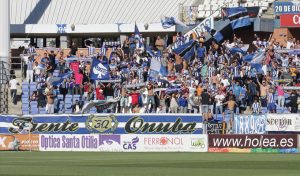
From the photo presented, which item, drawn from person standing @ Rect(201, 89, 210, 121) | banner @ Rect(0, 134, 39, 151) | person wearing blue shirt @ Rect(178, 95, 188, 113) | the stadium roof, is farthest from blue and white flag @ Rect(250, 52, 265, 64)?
the stadium roof

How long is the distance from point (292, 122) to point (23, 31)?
805 inches

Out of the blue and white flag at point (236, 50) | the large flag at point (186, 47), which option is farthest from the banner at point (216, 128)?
the large flag at point (186, 47)

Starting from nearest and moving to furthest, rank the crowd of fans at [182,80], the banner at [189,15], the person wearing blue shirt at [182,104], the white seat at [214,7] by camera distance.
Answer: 1. the crowd of fans at [182,80]
2. the person wearing blue shirt at [182,104]
3. the white seat at [214,7]
4. the banner at [189,15]

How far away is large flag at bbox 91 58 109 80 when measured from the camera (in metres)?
41.5

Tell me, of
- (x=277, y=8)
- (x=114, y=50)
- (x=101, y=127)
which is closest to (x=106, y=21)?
(x=114, y=50)

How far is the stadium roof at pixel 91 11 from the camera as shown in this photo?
5228 centimetres

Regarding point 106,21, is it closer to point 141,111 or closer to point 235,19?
point 235,19

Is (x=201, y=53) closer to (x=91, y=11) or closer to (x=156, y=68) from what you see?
(x=156, y=68)

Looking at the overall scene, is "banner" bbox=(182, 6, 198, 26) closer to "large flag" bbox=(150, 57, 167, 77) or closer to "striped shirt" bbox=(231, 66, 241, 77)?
"large flag" bbox=(150, 57, 167, 77)

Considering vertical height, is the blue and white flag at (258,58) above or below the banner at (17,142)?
above

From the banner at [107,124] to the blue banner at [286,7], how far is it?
33.9 feet

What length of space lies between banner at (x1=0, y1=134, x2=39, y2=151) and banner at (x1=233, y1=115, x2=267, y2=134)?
7.67 m

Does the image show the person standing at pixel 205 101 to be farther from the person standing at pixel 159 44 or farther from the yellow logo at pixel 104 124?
the person standing at pixel 159 44

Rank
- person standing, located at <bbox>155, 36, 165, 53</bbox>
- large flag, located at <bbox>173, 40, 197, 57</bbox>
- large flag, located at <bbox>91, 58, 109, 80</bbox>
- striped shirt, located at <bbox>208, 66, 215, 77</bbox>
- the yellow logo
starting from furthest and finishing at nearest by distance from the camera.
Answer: person standing, located at <bbox>155, 36, 165, 53</bbox>
large flag, located at <bbox>173, 40, 197, 57</bbox>
large flag, located at <bbox>91, 58, 109, 80</bbox>
striped shirt, located at <bbox>208, 66, 215, 77</bbox>
the yellow logo
